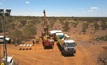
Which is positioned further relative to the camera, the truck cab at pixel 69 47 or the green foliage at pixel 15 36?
the green foliage at pixel 15 36

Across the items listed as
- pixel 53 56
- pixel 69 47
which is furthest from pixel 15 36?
pixel 69 47

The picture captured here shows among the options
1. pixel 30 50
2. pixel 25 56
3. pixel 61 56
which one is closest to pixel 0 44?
pixel 30 50

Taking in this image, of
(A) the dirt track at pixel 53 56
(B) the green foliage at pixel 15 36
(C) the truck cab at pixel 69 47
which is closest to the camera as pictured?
(A) the dirt track at pixel 53 56

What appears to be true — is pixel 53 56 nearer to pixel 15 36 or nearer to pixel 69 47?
pixel 69 47

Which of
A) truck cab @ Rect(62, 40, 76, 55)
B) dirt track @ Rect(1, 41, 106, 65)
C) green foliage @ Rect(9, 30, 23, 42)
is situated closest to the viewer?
dirt track @ Rect(1, 41, 106, 65)

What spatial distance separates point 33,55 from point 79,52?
7140mm

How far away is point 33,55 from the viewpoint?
2780cm

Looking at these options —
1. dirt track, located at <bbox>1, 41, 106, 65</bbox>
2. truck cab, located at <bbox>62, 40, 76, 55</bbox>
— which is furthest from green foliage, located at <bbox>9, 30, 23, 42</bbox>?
truck cab, located at <bbox>62, 40, 76, 55</bbox>

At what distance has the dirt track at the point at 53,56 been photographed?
960 inches

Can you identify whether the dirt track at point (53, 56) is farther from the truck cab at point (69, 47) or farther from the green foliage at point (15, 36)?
the green foliage at point (15, 36)

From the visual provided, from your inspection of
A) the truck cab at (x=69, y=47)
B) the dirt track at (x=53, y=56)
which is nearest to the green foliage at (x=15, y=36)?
the dirt track at (x=53, y=56)

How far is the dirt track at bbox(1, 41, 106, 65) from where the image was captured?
A: 960 inches

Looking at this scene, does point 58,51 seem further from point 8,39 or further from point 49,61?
point 8,39

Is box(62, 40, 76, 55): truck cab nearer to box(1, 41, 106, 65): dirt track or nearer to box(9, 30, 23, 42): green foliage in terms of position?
box(1, 41, 106, 65): dirt track
